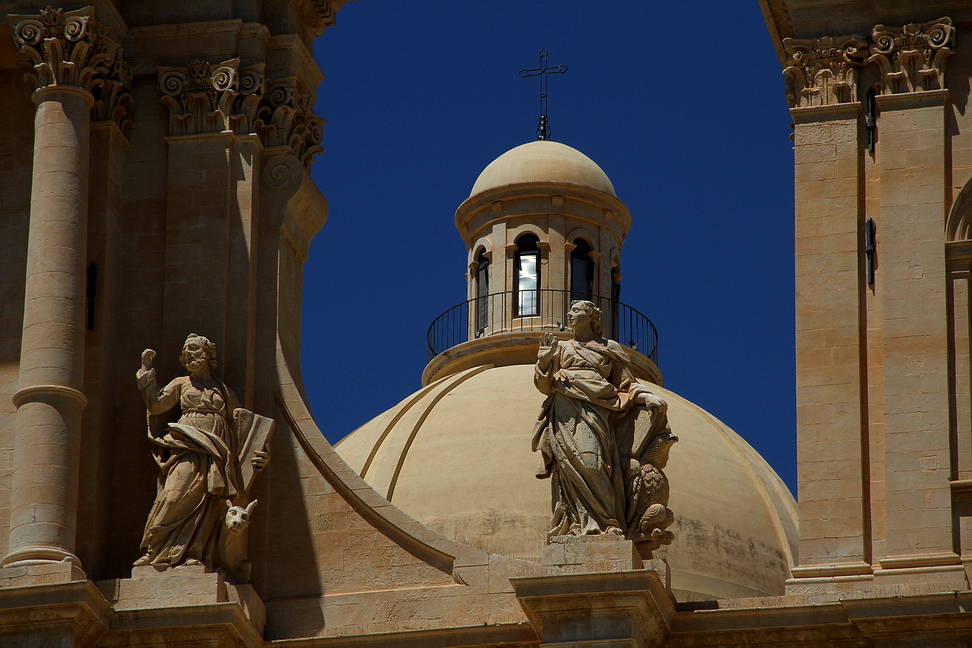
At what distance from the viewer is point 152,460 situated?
3116 centimetres

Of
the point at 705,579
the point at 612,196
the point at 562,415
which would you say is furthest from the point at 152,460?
the point at 612,196

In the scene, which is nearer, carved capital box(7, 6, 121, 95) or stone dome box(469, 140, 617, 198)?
carved capital box(7, 6, 121, 95)

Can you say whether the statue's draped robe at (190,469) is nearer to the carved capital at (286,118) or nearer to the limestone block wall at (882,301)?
the carved capital at (286,118)

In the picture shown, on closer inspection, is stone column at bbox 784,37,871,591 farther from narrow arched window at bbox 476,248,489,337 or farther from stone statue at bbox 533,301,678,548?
narrow arched window at bbox 476,248,489,337

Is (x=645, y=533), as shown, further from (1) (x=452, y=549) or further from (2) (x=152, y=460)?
(2) (x=152, y=460)

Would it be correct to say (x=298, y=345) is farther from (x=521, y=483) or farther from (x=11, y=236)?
(x=521, y=483)

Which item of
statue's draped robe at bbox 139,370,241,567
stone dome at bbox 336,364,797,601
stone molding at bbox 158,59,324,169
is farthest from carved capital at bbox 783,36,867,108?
stone dome at bbox 336,364,797,601

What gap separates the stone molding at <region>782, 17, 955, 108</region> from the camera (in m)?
30.8

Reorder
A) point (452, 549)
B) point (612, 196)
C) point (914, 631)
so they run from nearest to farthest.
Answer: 1. point (914, 631)
2. point (452, 549)
3. point (612, 196)

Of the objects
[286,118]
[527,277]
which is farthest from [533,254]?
[286,118]

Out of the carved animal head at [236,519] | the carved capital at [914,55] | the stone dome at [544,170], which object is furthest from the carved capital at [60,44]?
the stone dome at [544,170]

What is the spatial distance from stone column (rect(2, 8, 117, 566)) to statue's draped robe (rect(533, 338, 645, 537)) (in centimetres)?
479

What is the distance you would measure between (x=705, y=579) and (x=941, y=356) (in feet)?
55.9

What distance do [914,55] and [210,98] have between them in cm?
763
